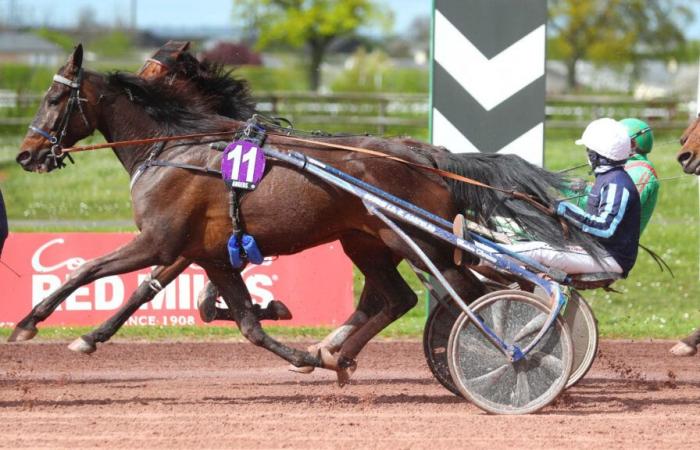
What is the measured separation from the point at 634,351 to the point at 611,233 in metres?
2.87

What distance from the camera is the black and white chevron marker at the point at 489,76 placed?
9.34 meters

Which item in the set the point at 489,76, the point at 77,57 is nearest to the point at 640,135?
the point at 489,76

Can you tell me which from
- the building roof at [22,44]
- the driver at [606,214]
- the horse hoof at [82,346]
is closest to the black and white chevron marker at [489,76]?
the driver at [606,214]

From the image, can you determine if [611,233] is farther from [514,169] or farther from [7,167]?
[7,167]

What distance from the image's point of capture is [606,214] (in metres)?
6.96

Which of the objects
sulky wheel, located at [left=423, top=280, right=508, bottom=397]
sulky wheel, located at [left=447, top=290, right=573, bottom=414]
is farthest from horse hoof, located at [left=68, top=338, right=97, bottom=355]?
sulky wheel, located at [left=447, top=290, right=573, bottom=414]

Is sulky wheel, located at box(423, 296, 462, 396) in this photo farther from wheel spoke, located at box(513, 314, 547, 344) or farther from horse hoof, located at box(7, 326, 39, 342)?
horse hoof, located at box(7, 326, 39, 342)

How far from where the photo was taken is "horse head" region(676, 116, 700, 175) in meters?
7.64

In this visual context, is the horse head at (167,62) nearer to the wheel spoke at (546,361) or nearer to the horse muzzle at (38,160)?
the horse muzzle at (38,160)

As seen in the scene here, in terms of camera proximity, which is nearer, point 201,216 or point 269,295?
point 201,216

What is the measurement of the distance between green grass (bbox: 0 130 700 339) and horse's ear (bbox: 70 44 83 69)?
11.1 feet

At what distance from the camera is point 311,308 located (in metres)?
10.5

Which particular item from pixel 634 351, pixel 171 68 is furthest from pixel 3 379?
pixel 634 351

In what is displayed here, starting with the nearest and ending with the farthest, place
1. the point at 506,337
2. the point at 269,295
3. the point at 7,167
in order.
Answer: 1. the point at 506,337
2. the point at 269,295
3. the point at 7,167
